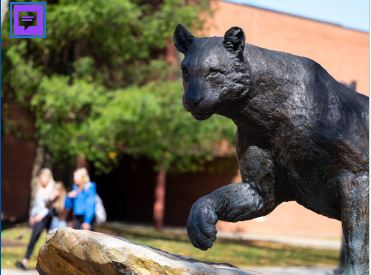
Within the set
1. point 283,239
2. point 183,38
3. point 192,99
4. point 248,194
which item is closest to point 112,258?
point 248,194

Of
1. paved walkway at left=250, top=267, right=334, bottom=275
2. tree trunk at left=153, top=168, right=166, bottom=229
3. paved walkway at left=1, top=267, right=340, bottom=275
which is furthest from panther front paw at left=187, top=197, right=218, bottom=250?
tree trunk at left=153, top=168, right=166, bottom=229

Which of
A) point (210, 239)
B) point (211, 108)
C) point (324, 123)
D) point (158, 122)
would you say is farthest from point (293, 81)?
point (158, 122)

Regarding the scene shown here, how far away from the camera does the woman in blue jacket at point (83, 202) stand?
36.1 feet

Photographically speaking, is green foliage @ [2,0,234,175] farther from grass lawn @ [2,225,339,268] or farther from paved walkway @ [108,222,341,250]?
paved walkway @ [108,222,341,250]

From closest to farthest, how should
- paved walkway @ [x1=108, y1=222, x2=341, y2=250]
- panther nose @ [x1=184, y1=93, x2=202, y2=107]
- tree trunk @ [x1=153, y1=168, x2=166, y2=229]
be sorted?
panther nose @ [x1=184, y1=93, x2=202, y2=107], paved walkway @ [x1=108, y1=222, x2=341, y2=250], tree trunk @ [x1=153, y1=168, x2=166, y2=229]

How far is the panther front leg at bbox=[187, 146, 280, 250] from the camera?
482 cm

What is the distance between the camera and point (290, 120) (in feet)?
15.0

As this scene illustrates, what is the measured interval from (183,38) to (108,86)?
1609cm

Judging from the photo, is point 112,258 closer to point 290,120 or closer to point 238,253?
point 290,120

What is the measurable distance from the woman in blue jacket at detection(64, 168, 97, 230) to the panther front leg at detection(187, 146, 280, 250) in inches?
245

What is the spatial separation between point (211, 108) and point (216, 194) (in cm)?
74

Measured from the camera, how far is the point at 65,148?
18.7 m

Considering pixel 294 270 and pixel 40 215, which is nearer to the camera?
pixel 40 215

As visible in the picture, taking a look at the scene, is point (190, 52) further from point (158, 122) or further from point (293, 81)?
point (158, 122)
